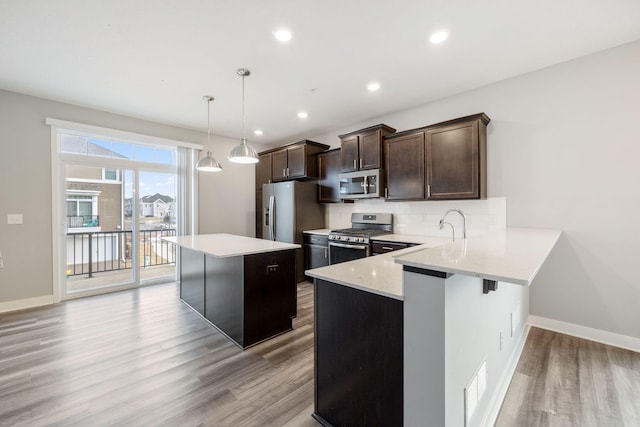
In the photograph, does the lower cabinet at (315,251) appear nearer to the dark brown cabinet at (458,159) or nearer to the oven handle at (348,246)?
the oven handle at (348,246)

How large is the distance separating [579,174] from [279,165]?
4.31m

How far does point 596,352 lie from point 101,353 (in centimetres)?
439

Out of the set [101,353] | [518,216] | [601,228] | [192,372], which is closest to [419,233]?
[518,216]

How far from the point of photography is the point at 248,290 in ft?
8.33

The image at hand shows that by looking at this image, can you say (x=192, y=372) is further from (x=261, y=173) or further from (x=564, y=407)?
(x=261, y=173)

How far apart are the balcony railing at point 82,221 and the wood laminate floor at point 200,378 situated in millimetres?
1427

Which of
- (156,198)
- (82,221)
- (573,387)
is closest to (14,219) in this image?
(82,221)

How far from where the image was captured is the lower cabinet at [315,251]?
4.46m

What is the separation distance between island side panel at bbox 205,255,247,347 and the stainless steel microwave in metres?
2.24

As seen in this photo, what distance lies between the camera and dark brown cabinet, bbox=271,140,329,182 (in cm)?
485

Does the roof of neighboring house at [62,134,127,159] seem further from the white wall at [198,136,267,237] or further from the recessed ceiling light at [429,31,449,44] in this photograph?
the recessed ceiling light at [429,31,449,44]

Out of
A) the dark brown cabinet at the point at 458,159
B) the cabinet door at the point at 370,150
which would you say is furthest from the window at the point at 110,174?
the dark brown cabinet at the point at 458,159

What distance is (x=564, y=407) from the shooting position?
1768 millimetres

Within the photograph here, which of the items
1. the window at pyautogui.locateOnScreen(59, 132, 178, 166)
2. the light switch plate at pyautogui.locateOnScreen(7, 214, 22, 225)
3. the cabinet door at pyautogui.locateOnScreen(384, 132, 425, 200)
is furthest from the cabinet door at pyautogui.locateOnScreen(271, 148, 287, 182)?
the light switch plate at pyautogui.locateOnScreen(7, 214, 22, 225)
